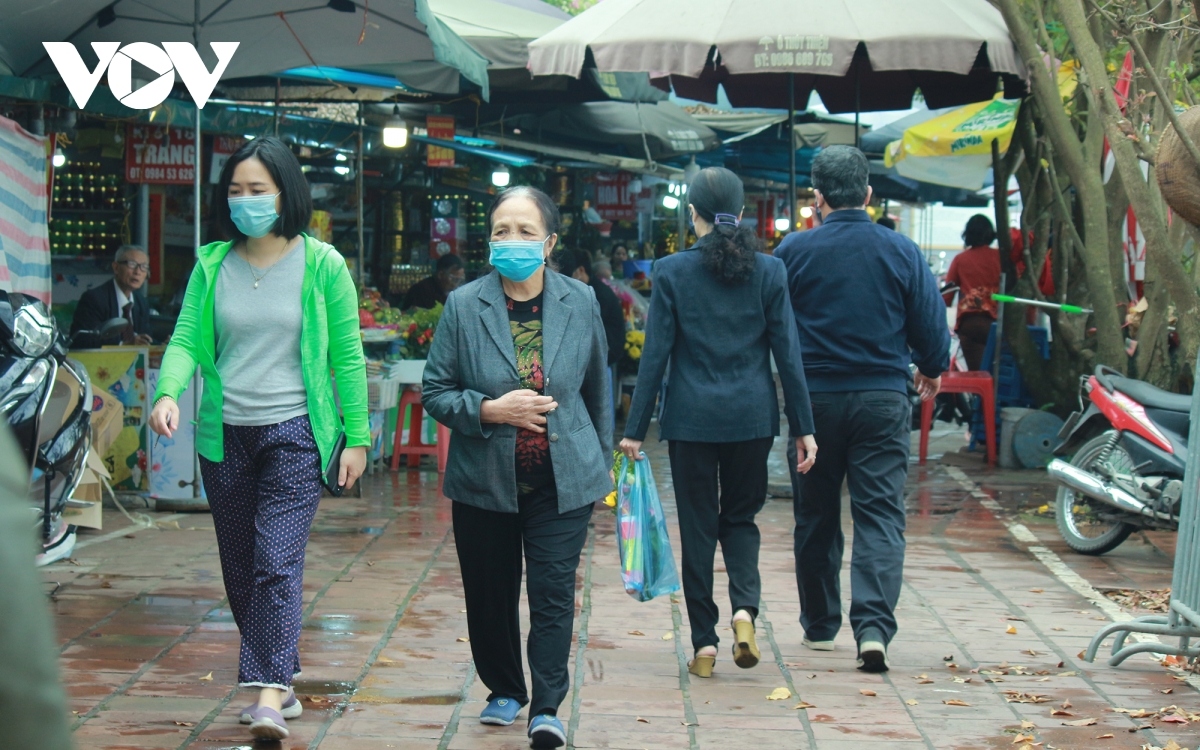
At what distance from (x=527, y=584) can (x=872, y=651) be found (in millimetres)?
1652

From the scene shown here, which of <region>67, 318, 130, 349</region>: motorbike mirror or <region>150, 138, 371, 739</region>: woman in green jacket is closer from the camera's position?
<region>150, 138, 371, 739</region>: woman in green jacket

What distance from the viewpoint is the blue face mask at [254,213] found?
4449 millimetres

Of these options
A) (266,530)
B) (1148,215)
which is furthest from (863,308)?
(1148,215)

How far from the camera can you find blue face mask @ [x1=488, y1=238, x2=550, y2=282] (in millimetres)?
4359

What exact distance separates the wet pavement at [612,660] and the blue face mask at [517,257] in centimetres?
150

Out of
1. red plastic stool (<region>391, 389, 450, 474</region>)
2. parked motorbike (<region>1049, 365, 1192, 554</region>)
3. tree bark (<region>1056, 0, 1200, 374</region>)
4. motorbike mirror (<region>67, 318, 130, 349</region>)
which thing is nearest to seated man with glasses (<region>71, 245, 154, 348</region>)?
motorbike mirror (<region>67, 318, 130, 349</region>)

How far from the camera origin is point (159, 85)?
7.46 meters

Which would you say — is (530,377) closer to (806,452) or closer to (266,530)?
(266,530)

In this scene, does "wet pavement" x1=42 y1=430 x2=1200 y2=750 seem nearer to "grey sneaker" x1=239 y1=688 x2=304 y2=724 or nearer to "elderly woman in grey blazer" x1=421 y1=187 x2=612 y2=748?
"grey sneaker" x1=239 y1=688 x2=304 y2=724

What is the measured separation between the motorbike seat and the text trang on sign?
212 inches

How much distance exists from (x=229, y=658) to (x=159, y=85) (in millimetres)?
3530

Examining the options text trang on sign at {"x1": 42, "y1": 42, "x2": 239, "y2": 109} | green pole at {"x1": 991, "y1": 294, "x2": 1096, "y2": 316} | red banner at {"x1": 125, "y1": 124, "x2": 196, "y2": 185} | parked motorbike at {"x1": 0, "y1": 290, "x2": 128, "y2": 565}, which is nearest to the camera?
parked motorbike at {"x1": 0, "y1": 290, "x2": 128, "y2": 565}

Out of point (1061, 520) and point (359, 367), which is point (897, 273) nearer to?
point (359, 367)

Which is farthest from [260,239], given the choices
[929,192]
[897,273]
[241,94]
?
[929,192]
